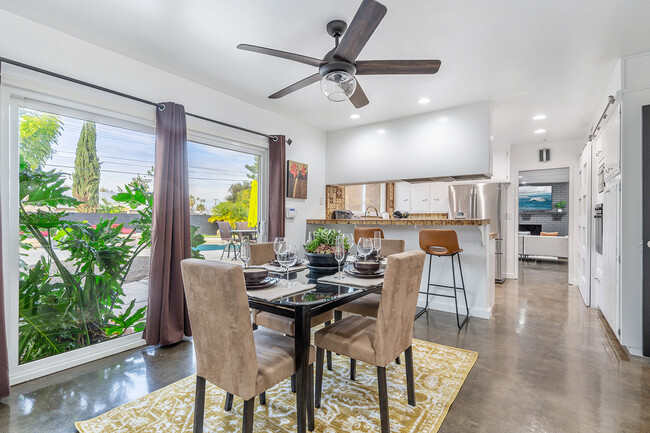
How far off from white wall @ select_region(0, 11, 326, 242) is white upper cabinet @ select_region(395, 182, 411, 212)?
7.47 ft

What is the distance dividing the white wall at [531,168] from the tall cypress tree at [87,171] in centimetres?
602

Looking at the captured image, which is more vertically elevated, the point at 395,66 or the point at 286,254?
the point at 395,66

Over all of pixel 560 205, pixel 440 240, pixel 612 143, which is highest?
pixel 612 143

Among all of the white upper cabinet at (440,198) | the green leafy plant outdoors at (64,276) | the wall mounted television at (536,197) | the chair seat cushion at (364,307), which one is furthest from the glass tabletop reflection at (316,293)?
the wall mounted television at (536,197)

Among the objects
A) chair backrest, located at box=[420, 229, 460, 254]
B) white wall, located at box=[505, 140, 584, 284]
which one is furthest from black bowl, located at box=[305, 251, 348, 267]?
white wall, located at box=[505, 140, 584, 284]

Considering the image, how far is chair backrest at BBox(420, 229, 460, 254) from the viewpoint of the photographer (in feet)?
10.5

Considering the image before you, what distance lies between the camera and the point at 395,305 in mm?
1594

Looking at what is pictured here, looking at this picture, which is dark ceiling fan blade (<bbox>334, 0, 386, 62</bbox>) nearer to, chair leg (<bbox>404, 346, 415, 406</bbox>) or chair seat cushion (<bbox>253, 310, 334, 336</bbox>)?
chair seat cushion (<bbox>253, 310, 334, 336</bbox>)

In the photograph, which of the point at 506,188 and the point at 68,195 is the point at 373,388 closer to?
the point at 68,195

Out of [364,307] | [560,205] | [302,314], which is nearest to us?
[302,314]

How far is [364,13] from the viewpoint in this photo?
1565mm

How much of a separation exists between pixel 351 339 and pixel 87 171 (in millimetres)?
2459

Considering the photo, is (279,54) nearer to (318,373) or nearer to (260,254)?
(260,254)

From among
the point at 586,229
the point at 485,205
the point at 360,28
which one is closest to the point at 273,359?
the point at 360,28
